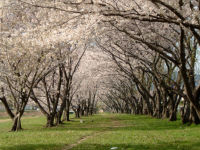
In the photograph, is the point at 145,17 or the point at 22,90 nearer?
the point at 145,17

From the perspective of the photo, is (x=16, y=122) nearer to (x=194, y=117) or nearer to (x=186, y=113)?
(x=186, y=113)

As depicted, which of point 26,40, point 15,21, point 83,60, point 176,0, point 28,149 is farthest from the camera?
point 83,60

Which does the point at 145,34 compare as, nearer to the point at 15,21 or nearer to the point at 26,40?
the point at 26,40

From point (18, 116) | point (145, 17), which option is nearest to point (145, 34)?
point (145, 17)

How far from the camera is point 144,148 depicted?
356 inches

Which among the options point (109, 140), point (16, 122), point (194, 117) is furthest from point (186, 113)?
point (16, 122)

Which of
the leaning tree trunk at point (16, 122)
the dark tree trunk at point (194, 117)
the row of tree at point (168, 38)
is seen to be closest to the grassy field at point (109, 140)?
the dark tree trunk at point (194, 117)

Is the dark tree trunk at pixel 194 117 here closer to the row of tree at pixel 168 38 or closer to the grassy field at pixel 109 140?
the row of tree at pixel 168 38

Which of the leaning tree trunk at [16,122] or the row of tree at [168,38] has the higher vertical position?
the row of tree at [168,38]

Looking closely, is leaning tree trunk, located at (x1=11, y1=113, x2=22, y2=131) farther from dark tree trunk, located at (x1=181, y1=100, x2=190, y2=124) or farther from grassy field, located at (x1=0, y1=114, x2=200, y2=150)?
dark tree trunk, located at (x1=181, y1=100, x2=190, y2=124)

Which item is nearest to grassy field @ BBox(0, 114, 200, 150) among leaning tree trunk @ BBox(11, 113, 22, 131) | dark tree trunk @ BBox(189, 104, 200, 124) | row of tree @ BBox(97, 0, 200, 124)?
dark tree trunk @ BBox(189, 104, 200, 124)

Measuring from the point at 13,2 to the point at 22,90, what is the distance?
9.52 m

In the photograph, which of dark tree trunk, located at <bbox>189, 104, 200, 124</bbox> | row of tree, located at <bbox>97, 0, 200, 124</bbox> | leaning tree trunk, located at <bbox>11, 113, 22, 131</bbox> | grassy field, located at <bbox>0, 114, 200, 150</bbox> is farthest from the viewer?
leaning tree trunk, located at <bbox>11, 113, 22, 131</bbox>

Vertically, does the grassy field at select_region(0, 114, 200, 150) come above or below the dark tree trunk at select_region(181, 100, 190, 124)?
below
